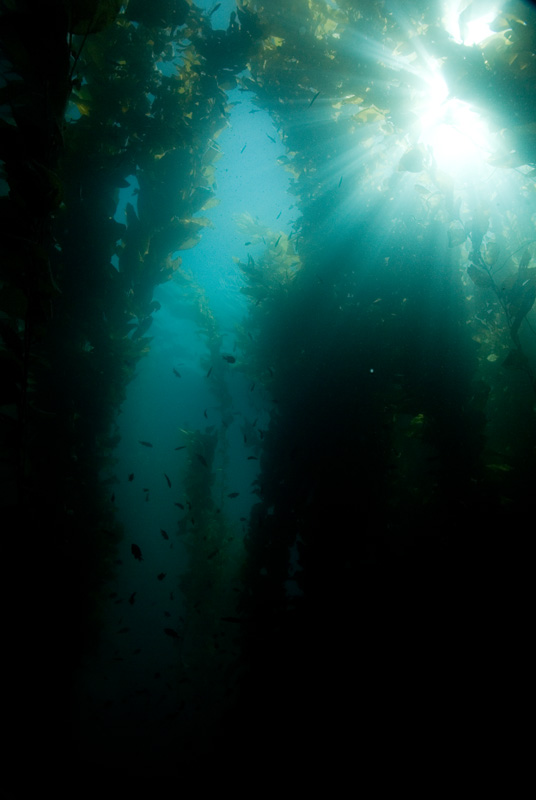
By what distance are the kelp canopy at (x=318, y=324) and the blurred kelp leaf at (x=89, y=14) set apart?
16 mm

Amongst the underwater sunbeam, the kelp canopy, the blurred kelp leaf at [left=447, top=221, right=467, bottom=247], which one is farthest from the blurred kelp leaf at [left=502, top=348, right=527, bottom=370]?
the underwater sunbeam

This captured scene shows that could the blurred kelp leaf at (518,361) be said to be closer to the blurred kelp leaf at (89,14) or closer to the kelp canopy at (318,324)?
the kelp canopy at (318,324)

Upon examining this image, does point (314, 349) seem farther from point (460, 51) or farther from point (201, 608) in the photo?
point (201, 608)

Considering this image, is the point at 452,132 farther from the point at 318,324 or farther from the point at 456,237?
the point at 318,324

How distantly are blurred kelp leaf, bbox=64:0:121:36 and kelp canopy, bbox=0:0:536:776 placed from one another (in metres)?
0.02

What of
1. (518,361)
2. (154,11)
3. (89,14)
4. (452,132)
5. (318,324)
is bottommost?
(518,361)

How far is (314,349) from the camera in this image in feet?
16.0

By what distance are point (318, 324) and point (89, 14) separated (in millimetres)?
3809

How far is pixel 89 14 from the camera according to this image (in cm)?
175

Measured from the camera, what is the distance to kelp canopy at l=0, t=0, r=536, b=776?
8.10 feet

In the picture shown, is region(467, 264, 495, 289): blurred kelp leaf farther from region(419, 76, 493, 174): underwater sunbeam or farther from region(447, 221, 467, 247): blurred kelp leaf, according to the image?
region(419, 76, 493, 174): underwater sunbeam

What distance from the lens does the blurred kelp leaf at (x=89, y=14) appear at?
5.64ft

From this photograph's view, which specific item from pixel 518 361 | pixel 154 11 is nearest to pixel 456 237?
pixel 518 361

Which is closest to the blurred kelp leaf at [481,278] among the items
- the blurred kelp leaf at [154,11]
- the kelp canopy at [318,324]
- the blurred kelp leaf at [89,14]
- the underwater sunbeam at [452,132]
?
the kelp canopy at [318,324]
